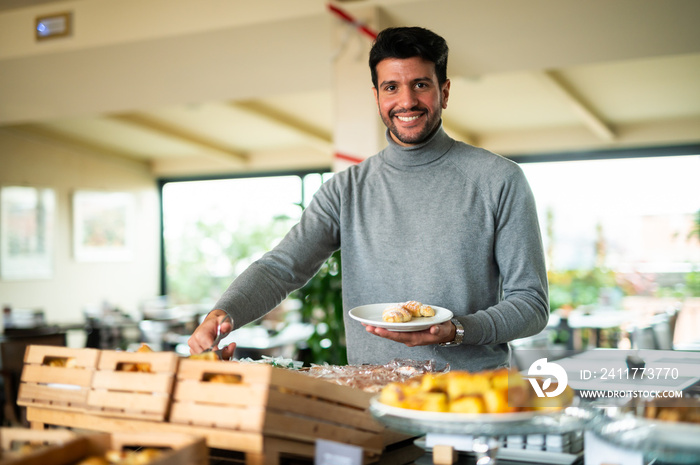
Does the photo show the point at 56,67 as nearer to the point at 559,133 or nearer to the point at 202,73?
the point at 202,73

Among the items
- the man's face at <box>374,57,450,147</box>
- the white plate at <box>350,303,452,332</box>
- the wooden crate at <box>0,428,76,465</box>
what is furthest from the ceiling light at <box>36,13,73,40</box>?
the wooden crate at <box>0,428,76,465</box>

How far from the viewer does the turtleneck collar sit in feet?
6.14

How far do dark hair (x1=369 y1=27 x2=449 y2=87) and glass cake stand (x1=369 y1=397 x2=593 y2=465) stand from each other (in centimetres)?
99

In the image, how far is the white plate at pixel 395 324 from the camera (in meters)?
1.41

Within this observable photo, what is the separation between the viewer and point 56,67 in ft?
18.6

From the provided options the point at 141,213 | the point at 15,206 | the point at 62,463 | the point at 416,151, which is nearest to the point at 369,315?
the point at 416,151

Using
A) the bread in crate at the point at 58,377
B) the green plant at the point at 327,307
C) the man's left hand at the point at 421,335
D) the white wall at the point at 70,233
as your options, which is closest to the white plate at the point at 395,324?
A: the man's left hand at the point at 421,335

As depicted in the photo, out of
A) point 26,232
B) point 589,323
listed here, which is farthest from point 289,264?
point 26,232

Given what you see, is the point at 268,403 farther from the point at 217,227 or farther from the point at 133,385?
the point at 217,227

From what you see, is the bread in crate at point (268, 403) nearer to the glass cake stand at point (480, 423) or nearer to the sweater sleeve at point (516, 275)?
the glass cake stand at point (480, 423)

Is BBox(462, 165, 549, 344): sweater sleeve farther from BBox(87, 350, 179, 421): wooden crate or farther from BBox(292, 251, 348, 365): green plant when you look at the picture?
BBox(292, 251, 348, 365): green plant

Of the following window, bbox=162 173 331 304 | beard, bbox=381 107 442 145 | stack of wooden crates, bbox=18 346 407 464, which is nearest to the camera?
stack of wooden crates, bbox=18 346 407 464

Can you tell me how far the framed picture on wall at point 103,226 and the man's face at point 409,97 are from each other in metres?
8.82

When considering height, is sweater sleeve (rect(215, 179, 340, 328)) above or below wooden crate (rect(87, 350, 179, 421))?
above
